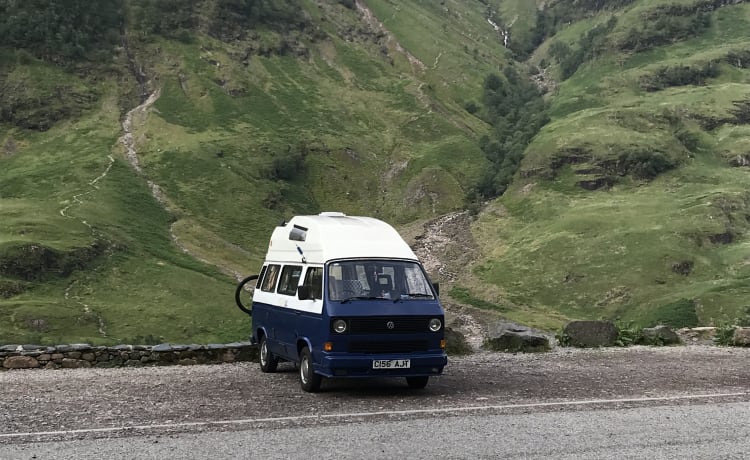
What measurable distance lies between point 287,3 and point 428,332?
174598 millimetres

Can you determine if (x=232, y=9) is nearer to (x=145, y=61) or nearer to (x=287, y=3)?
(x=287, y=3)

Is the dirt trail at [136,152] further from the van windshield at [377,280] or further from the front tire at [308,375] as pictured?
the van windshield at [377,280]

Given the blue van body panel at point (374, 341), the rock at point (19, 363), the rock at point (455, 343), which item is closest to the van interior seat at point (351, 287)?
the blue van body panel at point (374, 341)

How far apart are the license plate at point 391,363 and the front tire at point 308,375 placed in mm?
1425

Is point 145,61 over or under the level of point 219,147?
over

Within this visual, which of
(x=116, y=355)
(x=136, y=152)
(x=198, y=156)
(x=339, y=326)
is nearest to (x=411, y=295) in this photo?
(x=339, y=326)

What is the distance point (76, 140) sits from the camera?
399 feet

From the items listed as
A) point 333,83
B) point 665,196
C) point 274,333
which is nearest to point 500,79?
point 333,83

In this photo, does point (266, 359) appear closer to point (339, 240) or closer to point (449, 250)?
point (339, 240)

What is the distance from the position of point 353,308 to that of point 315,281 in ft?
4.97

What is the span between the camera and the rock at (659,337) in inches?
991

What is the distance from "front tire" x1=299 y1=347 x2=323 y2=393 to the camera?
15.7 meters

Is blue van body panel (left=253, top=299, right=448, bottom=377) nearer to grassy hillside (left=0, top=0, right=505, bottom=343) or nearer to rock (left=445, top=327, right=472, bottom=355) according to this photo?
rock (left=445, top=327, right=472, bottom=355)

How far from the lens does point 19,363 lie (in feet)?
64.0
